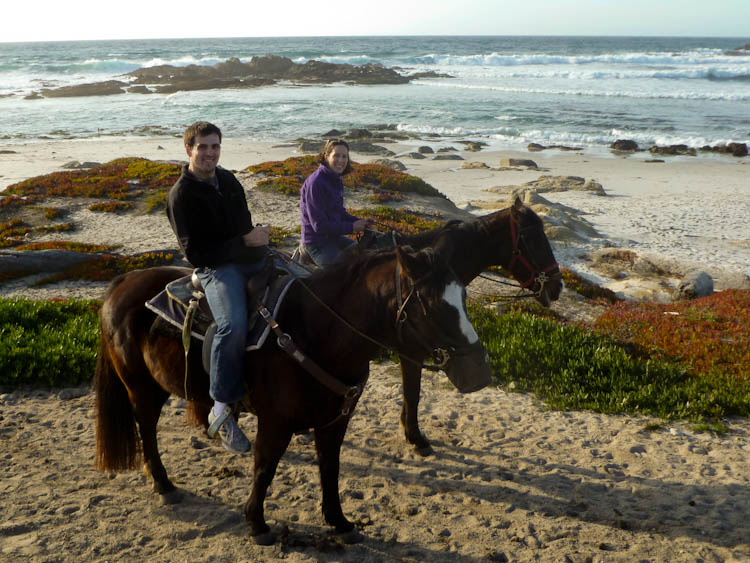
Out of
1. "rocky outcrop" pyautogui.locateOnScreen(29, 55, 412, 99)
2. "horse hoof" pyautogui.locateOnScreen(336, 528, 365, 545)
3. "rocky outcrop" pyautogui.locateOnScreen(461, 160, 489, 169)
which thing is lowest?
"horse hoof" pyautogui.locateOnScreen(336, 528, 365, 545)

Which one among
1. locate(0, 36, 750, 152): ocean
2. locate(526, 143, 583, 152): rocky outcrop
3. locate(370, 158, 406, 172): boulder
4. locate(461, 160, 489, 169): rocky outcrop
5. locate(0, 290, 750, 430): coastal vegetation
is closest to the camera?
locate(0, 290, 750, 430): coastal vegetation

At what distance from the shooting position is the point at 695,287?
1392 cm

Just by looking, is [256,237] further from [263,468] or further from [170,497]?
[170,497]

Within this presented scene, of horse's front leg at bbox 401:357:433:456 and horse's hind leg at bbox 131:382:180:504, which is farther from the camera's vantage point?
horse's front leg at bbox 401:357:433:456

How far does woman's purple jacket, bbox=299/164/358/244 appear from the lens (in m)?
6.81

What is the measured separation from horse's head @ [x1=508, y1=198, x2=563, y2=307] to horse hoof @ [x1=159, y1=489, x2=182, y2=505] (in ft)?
14.1

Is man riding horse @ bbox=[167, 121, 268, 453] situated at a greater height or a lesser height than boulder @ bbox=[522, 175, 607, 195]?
greater

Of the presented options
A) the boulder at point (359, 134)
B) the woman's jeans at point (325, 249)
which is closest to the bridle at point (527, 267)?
the woman's jeans at point (325, 249)

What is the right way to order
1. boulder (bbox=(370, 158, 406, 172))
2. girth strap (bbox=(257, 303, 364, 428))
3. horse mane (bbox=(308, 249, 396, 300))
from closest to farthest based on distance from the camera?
girth strap (bbox=(257, 303, 364, 428)) < horse mane (bbox=(308, 249, 396, 300)) < boulder (bbox=(370, 158, 406, 172))

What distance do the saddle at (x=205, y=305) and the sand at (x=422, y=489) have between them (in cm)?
179

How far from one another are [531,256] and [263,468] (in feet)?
12.2

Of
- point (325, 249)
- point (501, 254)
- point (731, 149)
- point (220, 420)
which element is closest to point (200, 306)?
point (220, 420)

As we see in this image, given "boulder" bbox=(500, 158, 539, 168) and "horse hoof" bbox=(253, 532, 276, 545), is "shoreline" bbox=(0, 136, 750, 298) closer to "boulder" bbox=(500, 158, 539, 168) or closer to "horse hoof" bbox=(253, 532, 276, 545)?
"boulder" bbox=(500, 158, 539, 168)

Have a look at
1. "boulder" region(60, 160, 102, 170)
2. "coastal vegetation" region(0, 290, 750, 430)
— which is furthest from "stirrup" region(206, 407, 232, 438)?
"boulder" region(60, 160, 102, 170)
